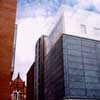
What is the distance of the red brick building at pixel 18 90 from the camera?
55219mm

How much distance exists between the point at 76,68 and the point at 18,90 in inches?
1398

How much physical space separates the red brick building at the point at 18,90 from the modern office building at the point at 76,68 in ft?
94.4

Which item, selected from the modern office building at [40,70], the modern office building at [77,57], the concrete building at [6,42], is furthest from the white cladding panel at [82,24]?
the modern office building at [40,70]

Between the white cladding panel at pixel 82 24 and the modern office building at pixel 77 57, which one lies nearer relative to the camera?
the modern office building at pixel 77 57

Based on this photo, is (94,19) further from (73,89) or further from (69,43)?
(73,89)

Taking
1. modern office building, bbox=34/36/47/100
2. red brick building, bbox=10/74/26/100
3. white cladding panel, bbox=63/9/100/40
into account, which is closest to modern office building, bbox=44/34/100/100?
white cladding panel, bbox=63/9/100/40

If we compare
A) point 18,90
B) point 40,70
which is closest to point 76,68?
point 40,70

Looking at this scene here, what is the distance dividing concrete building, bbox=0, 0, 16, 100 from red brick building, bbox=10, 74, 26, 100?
3683 cm

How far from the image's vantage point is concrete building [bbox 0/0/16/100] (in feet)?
62.7

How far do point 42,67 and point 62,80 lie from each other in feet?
57.2

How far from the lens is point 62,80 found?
2588 centimetres

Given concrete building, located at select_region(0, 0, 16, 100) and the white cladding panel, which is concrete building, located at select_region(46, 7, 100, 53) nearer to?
the white cladding panel

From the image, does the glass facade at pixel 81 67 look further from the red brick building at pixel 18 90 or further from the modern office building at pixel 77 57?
the red brick building at pixel 18 90

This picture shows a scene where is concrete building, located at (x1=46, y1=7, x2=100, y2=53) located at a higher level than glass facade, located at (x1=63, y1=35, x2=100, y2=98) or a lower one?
higher
